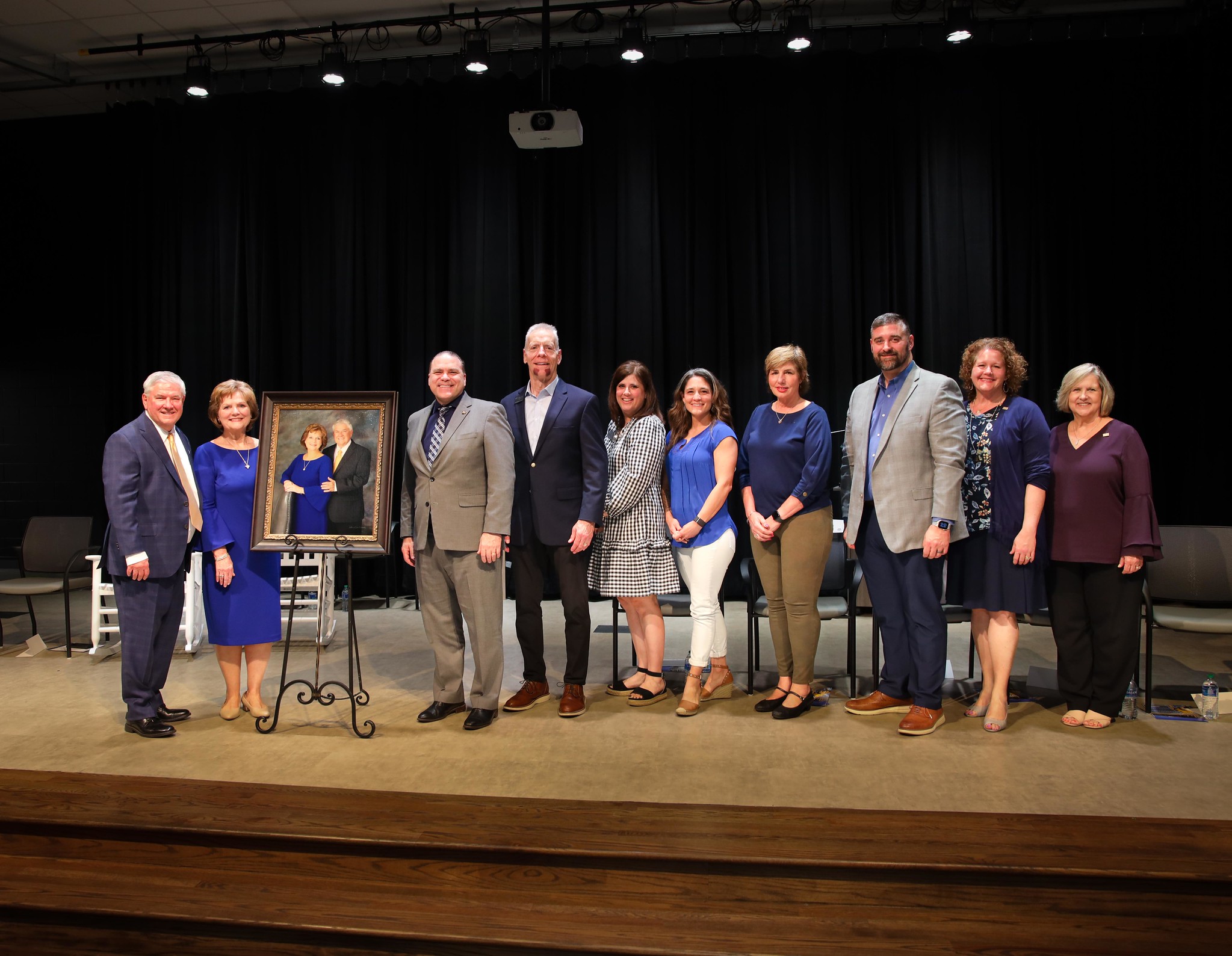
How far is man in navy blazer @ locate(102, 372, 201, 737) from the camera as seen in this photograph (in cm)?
323

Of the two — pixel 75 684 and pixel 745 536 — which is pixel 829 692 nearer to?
pixel 745 536

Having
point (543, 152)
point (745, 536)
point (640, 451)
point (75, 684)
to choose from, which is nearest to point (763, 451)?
point (640, 451)

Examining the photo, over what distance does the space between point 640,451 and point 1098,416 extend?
6.15 feet

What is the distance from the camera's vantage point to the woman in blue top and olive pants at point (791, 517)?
11.2 ft

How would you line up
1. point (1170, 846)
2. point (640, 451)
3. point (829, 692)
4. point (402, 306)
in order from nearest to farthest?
point (1170, 846), point (640, 451), point (829, 692), point (402, 306)

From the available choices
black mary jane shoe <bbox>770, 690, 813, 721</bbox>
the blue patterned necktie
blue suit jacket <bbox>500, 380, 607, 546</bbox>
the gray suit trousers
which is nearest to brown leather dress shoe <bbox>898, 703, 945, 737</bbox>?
black mary jane shoe <bbox>770, 690, 813, 721</bbox>

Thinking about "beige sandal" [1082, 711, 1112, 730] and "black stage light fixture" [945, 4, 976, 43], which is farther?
"black stage light fixture" [945, 4, 976, 43]

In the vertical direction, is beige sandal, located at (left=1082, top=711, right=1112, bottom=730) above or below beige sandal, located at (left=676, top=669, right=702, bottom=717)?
below

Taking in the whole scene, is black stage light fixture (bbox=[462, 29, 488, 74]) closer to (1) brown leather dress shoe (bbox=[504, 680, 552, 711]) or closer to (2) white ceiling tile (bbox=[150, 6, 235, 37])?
(2) white ceiling tile (bbox=[150, 6, 235, 37])

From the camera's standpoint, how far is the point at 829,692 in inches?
153

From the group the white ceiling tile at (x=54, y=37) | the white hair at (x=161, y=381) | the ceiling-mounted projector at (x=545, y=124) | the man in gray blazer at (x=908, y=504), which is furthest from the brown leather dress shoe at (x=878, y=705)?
the white ceiling tile at (x=54, y=37)

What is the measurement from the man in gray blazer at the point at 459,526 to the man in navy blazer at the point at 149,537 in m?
0.90

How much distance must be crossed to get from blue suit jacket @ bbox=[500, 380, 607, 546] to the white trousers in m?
0.47

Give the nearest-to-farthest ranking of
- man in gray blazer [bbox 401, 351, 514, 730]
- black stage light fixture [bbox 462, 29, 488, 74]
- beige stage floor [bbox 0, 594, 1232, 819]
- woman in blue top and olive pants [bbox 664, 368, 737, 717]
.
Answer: beige stage floor [bbox 0, 594, 1232, 819] < man in gray blazer [bbox 401, 351, 514, 730] < woman in blue top and olive pants [bbox 664, 368, 737, 717] < black stage light fixture [bbox 462, 29, 488, 74]
